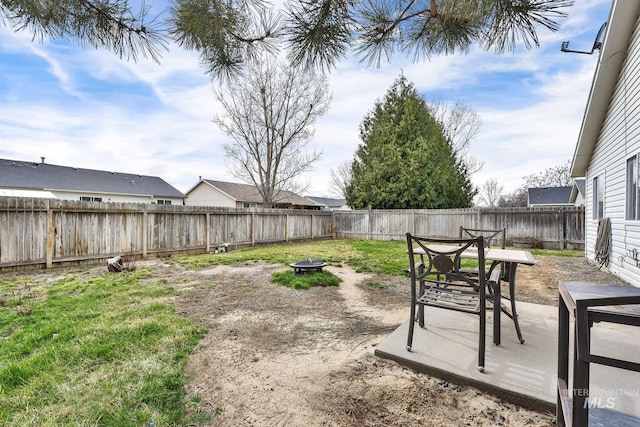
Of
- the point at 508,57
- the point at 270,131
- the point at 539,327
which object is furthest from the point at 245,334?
the point at 270,131

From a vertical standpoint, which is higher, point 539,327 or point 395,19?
point 395,19

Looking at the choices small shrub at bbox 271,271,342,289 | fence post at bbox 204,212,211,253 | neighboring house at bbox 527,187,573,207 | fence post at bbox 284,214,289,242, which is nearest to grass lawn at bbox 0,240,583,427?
small shrub at bbox 271,271,342,289

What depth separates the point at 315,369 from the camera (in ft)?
7.25

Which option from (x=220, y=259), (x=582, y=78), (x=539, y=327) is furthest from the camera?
(x=220, y=259)

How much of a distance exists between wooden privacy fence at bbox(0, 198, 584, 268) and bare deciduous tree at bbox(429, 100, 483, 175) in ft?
33.1

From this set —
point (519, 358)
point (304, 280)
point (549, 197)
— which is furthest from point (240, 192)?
point (519, 358)

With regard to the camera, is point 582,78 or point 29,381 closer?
point 29,381

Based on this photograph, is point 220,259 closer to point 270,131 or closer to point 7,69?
point 7,69

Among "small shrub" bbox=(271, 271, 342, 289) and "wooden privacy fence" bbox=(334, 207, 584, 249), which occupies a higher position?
"wooden privacy fence" bbox=(334, 207, 584, 249)

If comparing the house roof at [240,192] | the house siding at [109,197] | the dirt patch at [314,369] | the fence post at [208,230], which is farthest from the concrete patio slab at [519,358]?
the house roof at [240,192]

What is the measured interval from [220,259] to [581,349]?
25.3ft

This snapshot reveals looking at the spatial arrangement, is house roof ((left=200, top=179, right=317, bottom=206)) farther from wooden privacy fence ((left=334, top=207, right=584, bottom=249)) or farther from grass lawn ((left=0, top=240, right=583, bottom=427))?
grass lawn ((left=0, top=240, right=583, bottom=427))

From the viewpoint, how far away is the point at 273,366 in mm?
2268

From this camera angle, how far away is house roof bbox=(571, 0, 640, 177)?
4430 millimetres
